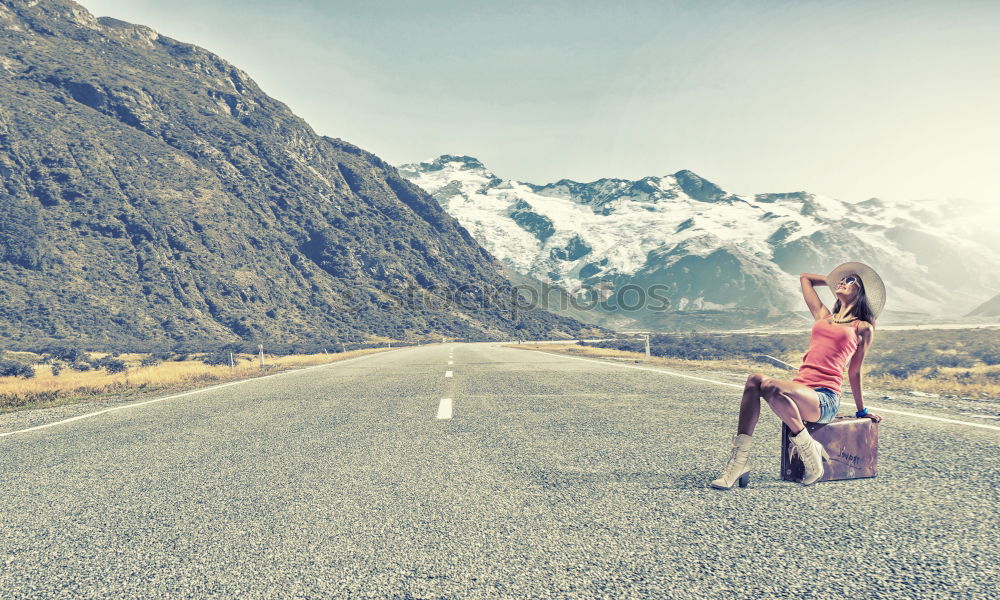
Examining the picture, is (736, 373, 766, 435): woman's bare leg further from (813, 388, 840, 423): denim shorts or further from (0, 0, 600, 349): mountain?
(0, 0, 600, 349): mountain

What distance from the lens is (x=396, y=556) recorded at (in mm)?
3039

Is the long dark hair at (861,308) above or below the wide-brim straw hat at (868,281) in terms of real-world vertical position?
below

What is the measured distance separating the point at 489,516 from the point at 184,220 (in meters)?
106

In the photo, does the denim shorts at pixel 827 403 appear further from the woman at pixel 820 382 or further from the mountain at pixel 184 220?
the mountain at pixel 184 220

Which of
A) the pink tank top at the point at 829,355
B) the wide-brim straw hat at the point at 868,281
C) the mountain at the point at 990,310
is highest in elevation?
the wide-brim straw hat at the point at 868,281

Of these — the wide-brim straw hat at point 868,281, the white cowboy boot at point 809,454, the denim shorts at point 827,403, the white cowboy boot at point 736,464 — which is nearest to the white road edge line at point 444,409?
the white cowboy boot at point 736,464

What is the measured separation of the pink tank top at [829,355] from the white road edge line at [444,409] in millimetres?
4800

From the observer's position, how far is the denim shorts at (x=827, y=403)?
401 centimetres

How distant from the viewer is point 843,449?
4.20m

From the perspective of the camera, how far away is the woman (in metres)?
3.93

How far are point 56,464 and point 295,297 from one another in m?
105

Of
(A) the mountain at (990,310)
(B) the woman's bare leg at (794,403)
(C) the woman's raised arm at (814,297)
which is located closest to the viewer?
(B) the woman's bare leg at (794,403)

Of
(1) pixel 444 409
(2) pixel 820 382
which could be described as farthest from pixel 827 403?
(1) pixel 444 409

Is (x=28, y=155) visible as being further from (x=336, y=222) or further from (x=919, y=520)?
(x=919, y=520)
